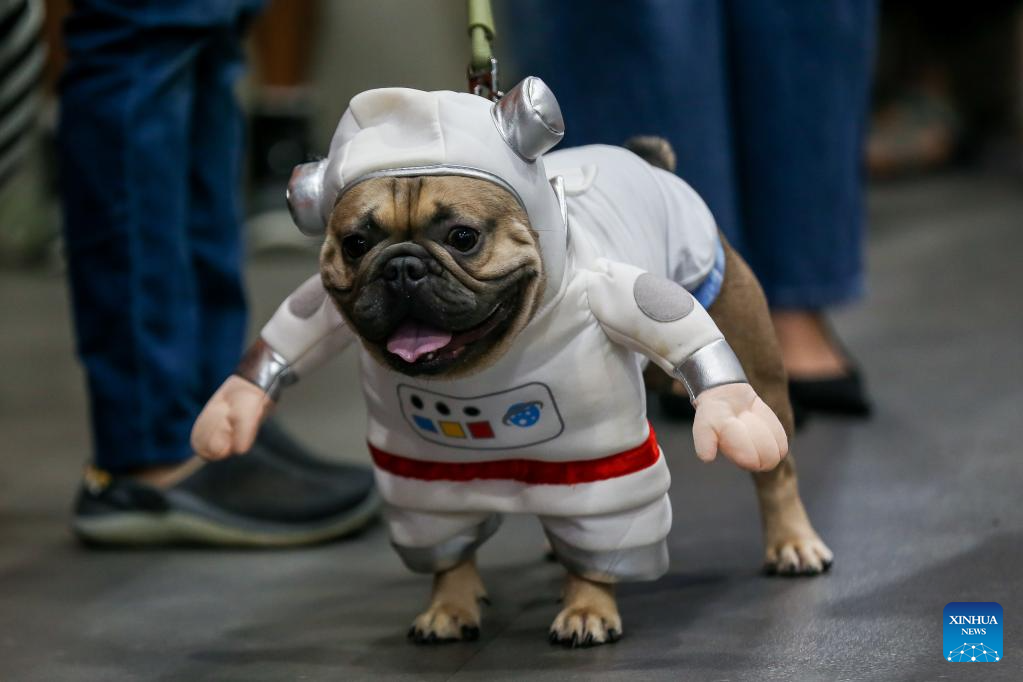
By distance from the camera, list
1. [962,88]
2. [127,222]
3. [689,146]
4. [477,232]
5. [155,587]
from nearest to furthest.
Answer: [477,232] → [155,587] → [127,222] → [689,146] → [962,88]

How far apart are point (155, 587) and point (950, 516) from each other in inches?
34.9

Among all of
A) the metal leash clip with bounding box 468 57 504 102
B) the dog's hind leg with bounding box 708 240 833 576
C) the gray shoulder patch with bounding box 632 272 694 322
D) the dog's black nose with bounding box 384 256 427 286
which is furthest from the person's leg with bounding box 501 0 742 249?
the dog's black nose with bounding box 384 256 427 286

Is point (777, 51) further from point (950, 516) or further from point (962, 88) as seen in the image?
point (962, 88)

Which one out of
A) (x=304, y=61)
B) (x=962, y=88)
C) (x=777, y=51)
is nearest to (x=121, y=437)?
(x=777, y=51)

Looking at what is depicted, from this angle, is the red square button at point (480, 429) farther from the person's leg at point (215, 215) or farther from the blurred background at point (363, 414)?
the person's leg at point (215, 215)

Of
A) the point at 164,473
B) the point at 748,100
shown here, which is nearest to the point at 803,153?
the point at 748,100

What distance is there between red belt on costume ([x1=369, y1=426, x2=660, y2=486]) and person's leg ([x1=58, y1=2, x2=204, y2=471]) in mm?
518

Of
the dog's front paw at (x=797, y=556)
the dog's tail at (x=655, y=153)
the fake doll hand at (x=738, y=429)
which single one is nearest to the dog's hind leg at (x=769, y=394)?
the dog's front paw at (x=797, y=556)

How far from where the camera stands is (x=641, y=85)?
1.95 meters

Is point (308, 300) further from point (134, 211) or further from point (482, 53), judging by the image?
point (134, 211)

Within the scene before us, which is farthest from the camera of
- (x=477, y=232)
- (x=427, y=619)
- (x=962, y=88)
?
(x=962, y=88)

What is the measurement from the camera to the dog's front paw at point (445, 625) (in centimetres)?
121

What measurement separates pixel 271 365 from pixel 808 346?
44.9 inches

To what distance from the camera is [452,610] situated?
1226 millimetres
